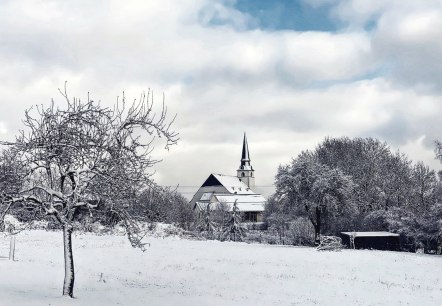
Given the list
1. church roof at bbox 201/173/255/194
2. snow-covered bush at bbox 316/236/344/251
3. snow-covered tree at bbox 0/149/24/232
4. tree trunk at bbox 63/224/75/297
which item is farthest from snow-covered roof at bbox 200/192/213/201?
snow-covered tree at bbox 0/149/24/232

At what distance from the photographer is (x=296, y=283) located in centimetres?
2131

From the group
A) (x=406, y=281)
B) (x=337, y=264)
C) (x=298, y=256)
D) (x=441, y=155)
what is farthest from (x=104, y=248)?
(x=441, y=155)

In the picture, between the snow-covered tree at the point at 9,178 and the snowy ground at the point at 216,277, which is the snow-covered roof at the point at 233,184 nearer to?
the snowy ground at the point at 216,277

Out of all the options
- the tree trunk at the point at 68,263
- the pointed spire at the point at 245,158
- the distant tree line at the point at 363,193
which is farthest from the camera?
the pointed spire at the point at 245,158

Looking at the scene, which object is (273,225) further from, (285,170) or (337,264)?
(337,264)

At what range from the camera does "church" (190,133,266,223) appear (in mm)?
109312

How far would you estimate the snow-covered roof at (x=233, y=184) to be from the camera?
Result: 130m

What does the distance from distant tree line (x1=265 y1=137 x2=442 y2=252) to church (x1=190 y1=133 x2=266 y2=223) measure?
49.2m

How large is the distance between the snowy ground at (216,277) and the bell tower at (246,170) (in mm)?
107008

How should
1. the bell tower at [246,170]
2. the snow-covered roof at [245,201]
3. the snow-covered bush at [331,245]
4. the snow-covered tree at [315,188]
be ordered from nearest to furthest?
the snow-covered bush at [331,245] → the snow-covered tree at [315,188] → the snow-covered roof at [245,201] → the bell tower at [246,170]

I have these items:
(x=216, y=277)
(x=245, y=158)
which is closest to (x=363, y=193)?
(x=216, y=277)

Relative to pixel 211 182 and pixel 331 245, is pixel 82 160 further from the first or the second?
pixel 211 182

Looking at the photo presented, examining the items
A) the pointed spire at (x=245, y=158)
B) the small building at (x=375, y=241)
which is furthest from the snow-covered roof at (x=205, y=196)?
the small building at (x=375, y=241)

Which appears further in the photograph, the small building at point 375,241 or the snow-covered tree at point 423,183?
the snow-covered tree at point 423,183
